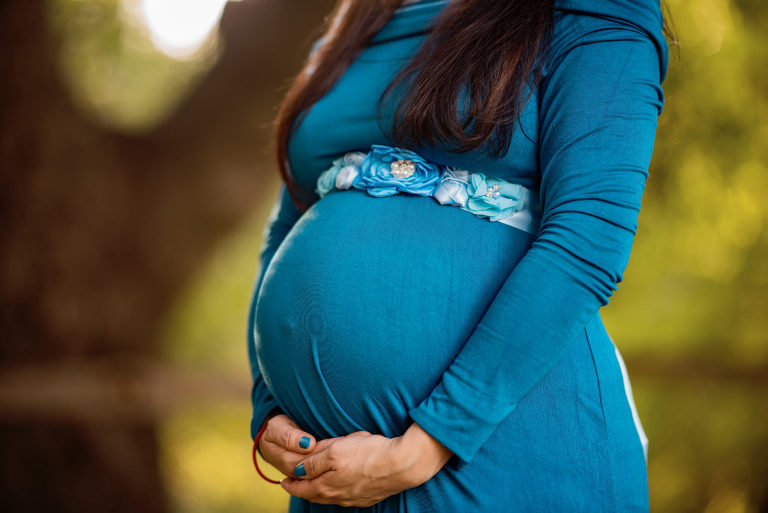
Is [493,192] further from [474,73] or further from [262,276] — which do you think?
[262,276]

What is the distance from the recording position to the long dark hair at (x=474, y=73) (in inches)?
34.6

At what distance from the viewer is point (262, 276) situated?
1258 mm

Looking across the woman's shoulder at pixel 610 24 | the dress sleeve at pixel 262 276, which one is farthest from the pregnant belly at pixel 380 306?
the woman's shoulder at pixel 610 24

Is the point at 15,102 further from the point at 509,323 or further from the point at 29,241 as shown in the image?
the point at 509,323

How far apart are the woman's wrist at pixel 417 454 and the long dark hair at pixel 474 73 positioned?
425 millimetres

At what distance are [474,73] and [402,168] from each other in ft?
0.62

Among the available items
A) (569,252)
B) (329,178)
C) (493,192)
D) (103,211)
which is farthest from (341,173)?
(103,211)

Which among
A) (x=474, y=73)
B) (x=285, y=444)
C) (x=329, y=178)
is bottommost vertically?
(x=285, y=444)

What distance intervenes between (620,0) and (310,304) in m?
0.64

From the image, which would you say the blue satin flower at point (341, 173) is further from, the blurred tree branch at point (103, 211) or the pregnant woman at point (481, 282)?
the blurred tree branch at point (103, 211)

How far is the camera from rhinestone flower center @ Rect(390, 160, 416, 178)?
98 centimetres

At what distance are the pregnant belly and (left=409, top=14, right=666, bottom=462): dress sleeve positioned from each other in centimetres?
6

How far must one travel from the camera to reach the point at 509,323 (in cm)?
81

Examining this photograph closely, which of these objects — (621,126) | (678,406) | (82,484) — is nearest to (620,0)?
(621,126)
